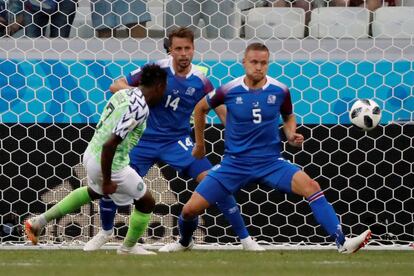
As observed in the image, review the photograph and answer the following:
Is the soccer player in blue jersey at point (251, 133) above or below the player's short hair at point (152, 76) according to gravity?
below

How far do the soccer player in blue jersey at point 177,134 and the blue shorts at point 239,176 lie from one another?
1.32 ft

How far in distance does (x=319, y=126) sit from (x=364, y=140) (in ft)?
1.30

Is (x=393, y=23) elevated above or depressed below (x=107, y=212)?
above

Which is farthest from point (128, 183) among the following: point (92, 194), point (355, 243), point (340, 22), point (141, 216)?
point (340, 22)

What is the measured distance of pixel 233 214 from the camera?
980 cm

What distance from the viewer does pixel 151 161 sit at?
9.91 metres

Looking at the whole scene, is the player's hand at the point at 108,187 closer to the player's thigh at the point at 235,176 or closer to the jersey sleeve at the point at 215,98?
the player's thigh at the point at 235,176

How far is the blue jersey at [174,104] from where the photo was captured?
984cm

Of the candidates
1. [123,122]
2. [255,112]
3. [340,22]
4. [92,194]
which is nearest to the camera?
[123,122]

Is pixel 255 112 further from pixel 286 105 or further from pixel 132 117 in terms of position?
pixel 132 117

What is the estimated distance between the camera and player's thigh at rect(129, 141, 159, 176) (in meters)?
9.87

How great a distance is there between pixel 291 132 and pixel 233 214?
34.8 inches

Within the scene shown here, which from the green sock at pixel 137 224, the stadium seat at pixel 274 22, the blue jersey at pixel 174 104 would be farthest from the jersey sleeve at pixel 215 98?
the stadium seat at pixel 274 22

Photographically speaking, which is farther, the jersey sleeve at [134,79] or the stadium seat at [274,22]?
the stadium seat at [274,22]
